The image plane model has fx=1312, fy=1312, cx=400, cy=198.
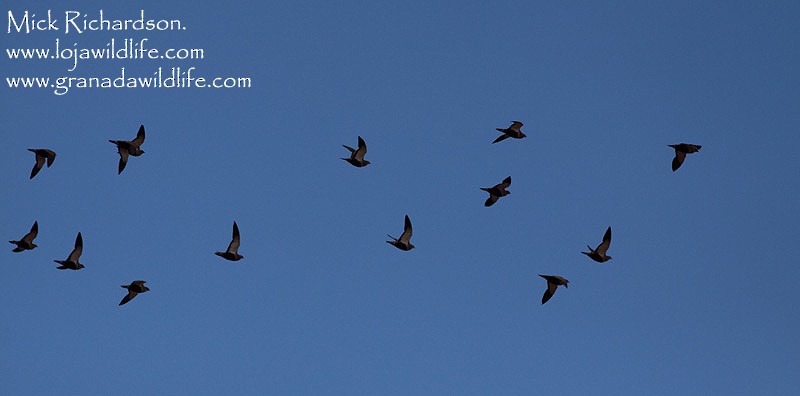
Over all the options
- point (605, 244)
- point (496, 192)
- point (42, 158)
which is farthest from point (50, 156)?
point (605, 244)

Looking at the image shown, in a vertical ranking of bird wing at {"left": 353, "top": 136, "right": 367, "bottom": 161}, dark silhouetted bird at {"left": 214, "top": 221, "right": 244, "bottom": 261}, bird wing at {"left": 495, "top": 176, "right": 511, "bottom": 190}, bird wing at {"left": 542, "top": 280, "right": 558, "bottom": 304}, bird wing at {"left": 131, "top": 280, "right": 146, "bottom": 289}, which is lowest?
bird wing at {"left": 542, "top": 280, "right": 558, "bottom": 304}

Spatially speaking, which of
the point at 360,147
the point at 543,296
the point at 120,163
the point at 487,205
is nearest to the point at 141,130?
the point at 120,163

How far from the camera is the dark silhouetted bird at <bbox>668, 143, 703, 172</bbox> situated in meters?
53.7

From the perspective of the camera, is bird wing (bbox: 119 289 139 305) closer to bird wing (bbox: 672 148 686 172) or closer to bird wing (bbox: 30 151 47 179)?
bird wing (bbox: 30 151 47 179)

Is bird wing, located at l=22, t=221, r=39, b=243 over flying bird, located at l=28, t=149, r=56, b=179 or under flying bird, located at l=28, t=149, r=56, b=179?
under

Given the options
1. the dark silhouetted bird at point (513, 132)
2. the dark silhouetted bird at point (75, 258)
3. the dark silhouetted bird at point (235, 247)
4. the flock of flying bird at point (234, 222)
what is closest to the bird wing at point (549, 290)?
the flock of flying bird at point (234, 222)

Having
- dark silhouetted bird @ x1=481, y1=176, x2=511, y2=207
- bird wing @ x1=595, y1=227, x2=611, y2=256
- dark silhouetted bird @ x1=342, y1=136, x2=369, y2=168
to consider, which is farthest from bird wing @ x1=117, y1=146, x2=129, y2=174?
bird wing @ x1=595, y1=227, x2=611, y2=256

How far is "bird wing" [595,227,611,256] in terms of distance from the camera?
57125 millimetres

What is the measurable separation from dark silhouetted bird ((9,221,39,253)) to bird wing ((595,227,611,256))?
23815 millimetres

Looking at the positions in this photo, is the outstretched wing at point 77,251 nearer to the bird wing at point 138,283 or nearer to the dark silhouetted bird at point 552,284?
the bird wing at point 138,283

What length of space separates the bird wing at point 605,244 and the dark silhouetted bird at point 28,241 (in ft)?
Result: 78.1

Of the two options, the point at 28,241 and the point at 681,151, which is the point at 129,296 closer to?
the point at 28,241

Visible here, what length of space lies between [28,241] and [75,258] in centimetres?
217

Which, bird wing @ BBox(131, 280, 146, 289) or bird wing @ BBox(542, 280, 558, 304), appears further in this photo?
bird wing @ BBox(542, 280, 558, 304)
